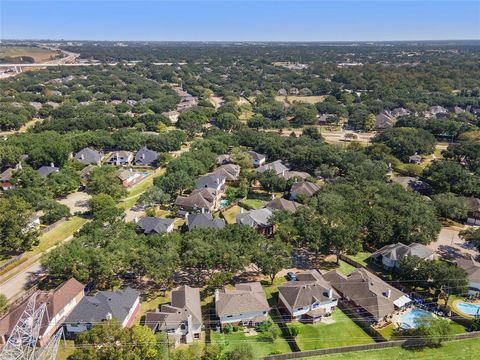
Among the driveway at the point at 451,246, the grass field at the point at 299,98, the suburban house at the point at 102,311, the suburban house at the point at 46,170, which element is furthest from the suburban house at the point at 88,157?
the grass field at the point at 299,98

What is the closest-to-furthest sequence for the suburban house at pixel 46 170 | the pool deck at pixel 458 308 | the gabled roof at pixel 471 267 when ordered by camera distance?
the pool deck at pixel 458 308
the gabled roof at pixel 471 267
the suburban house at pixel 46 170

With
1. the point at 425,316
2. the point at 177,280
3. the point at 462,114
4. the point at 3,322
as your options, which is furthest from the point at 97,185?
the point at 462,114

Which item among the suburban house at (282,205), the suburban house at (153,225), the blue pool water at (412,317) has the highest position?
the suburban house at (282,205)

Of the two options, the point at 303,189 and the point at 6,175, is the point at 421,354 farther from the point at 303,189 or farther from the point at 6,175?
the point at 6,175

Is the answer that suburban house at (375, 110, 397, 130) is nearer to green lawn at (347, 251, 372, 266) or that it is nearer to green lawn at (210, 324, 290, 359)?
green lawn at (347, 251, 372, 266)

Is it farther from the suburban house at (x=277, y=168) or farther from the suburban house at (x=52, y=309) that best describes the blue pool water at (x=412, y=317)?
the suburban house at (x=277, y=168)

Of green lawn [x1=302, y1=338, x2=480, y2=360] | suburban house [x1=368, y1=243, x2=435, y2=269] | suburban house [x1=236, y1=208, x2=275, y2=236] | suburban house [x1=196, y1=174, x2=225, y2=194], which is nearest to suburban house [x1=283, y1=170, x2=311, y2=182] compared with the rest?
suburban house [x1=196, y1=174, x2=225, y2=194]

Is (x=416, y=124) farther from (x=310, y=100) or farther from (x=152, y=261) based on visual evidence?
(x=152, y=261)
